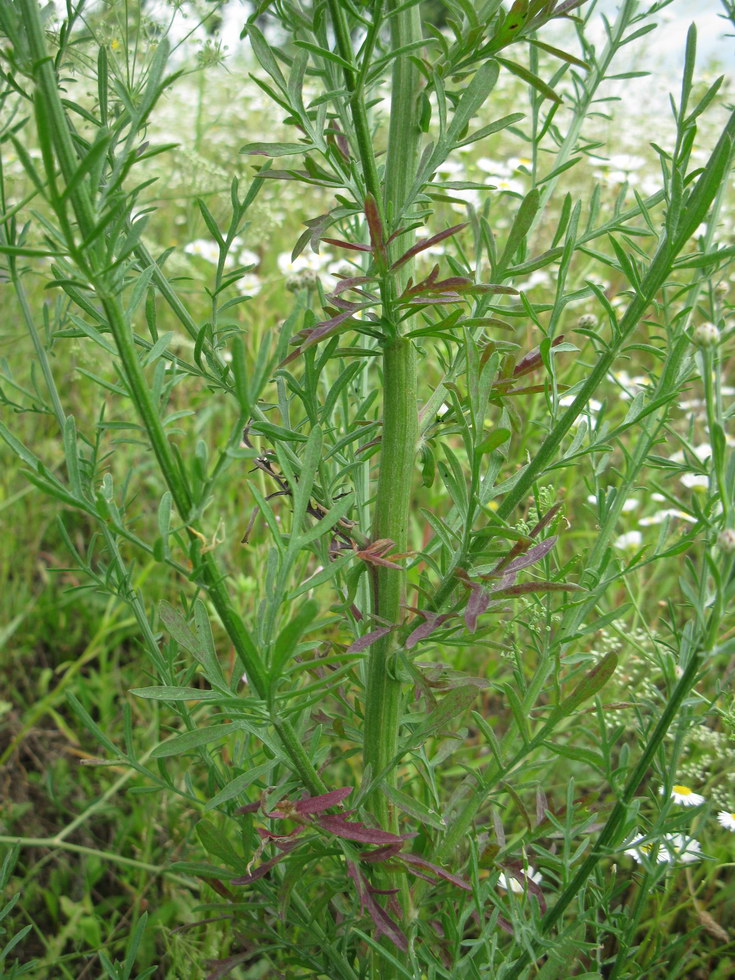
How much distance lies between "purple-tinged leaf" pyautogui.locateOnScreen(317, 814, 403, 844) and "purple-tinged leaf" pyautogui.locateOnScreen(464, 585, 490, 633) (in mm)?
247

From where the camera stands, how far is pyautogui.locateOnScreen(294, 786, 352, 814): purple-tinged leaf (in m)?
0.75

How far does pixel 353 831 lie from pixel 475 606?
262 mm

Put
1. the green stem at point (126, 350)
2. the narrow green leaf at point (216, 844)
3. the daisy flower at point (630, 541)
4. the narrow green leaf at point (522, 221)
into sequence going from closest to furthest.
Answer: the green stem at point (126, 350)
the narrow green leaf at point (522, 221)
the narrow green leaf at point (216, 844)
the daisy flower at point (630, 541)

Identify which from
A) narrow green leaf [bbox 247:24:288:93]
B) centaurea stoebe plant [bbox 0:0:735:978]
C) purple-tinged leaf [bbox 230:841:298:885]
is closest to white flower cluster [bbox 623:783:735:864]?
centaurea stoebe plant [bbox 0:0:735:978]

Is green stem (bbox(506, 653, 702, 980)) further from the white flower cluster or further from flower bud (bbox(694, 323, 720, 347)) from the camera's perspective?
flower bud (bbox(694, 323, 720, 347))

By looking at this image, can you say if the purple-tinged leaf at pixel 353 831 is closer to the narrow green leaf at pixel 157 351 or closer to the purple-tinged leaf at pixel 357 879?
the purple-tinged leaf at pixel 357 879

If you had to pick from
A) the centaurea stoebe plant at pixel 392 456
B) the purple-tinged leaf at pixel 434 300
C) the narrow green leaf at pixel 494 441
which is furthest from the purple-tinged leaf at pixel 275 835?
the purple-tinged leaf at pixel 434 300

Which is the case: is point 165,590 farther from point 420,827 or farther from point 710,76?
point 710,76

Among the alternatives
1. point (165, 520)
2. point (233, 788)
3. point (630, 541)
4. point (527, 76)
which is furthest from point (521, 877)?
point (630, 541)

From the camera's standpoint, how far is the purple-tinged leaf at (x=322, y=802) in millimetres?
749

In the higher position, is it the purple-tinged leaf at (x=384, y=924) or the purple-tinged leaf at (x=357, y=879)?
the purple-tinged leaf at (x=357, y=879)

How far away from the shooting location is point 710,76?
274 cm

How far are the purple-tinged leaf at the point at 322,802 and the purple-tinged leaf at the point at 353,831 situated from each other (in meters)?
0.03

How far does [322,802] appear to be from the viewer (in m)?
0.75
